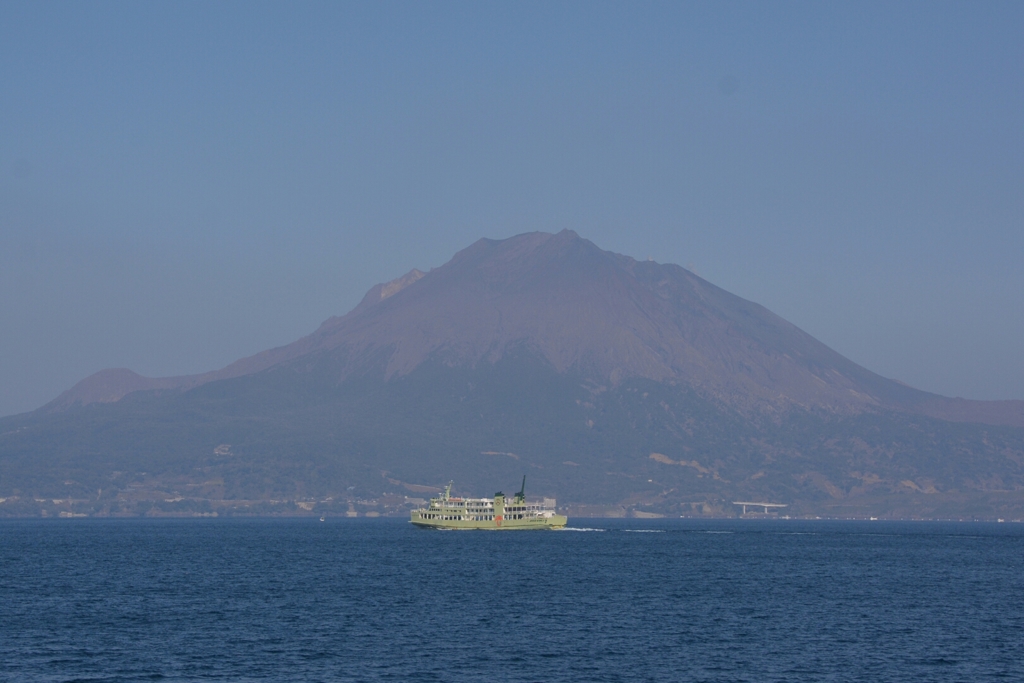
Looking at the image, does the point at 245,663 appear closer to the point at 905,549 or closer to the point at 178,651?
the point at 178,651

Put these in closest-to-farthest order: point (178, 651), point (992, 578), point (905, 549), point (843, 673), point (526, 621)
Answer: point (843, 673) < point (178, 651) < point (526, 621) < point (992, 578) < point (905, 549)

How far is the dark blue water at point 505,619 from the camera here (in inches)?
2776

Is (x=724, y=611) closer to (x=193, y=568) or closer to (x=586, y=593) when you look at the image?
(x=586, y=593)

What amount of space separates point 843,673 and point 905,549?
13283 cm

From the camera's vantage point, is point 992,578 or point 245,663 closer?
point 245,663

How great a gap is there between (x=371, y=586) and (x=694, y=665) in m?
49.5

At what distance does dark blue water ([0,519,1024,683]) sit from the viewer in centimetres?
7050

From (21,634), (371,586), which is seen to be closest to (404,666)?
(21,634)

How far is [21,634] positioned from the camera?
268 feet

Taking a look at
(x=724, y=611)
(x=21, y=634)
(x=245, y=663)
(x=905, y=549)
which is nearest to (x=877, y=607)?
(x=724, y=611)

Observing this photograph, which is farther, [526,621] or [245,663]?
[526,621]

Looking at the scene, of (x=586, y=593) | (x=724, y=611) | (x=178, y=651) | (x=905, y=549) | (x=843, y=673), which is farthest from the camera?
(x=905, y=549)

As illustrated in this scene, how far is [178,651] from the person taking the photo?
75.1 metres

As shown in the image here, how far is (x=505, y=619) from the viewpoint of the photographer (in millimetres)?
91125
